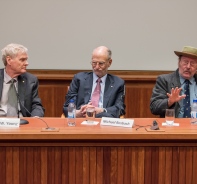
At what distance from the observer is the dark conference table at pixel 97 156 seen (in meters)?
2.60

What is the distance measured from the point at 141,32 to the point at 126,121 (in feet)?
7.95

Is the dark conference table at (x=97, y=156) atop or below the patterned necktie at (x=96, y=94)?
below

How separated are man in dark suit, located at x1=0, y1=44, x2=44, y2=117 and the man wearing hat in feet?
3.32

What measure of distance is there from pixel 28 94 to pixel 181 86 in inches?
52.3

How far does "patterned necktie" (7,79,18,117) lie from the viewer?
135 inches

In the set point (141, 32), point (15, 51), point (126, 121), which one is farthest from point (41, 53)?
point (126, 121)

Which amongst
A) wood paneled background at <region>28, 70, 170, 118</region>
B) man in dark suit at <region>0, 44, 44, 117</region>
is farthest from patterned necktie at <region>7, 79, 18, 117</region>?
wood paneled background at <region>28, 70, 170, 118</region>

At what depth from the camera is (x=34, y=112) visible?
11.6 feet

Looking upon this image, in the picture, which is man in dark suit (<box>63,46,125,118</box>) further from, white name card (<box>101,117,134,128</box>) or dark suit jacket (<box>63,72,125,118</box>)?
white name card (<box>101,117,134,128</box>)

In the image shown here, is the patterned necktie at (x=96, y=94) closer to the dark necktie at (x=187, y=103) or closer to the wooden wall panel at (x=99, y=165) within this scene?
the dark necktie at (x=187, y=103)

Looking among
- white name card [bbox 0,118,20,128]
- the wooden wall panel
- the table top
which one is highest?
white name card [bbox 0,118,20,128]

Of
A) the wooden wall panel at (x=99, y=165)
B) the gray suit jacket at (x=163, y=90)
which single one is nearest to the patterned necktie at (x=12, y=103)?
the wooden wall panel at (x=99, y=165)

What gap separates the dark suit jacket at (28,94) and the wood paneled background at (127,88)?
1374 millimetres

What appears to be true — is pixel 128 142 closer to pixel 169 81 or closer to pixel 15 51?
pixel 169 81
